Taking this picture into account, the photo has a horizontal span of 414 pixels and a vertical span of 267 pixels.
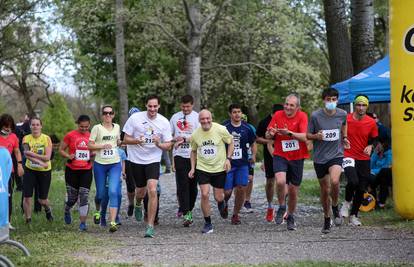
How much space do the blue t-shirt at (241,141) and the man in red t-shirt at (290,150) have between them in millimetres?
1244

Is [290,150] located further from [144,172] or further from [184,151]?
[144,172]

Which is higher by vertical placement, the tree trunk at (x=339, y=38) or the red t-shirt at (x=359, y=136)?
the tree trunk at (x=339, y=38)

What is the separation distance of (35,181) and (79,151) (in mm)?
1189

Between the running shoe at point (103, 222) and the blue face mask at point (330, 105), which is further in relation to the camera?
the running shoe at point (103, 222)

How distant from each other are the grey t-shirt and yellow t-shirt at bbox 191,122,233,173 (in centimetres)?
135

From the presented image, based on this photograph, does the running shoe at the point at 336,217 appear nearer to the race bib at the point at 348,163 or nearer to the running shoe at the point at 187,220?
the race bib at the point at 348,163

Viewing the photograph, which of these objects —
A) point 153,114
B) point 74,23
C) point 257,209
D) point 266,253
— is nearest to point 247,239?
point 266,253

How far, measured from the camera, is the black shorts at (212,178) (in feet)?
38.0

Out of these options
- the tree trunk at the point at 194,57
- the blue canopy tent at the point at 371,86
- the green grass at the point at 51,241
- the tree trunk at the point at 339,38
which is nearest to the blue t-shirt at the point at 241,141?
the green grass at the point at 51,241

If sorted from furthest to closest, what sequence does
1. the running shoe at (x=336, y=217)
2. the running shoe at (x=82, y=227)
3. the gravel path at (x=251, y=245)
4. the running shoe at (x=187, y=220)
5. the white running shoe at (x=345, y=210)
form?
the white running shoe at (x=345, y=210), the running shoe at (x=187, y=220), the running shoe at (x=82, y=227), the running shoe at (x=336, y=217), the gravel path at (x=251, y=245)

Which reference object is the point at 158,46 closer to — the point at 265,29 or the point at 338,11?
the point at 265,29

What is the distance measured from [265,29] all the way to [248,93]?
14.2ft

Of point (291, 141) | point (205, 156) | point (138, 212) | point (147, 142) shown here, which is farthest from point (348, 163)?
point (138, 212)

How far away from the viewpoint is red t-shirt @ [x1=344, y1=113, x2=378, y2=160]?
12.3 meters
